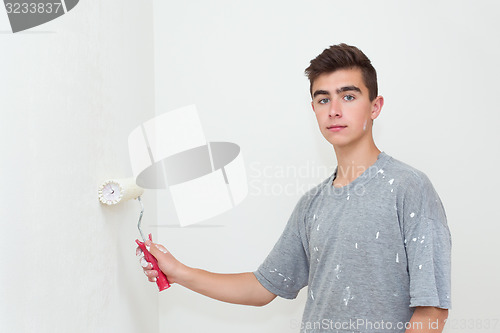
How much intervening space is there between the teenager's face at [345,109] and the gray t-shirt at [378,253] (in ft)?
Result: 0.29

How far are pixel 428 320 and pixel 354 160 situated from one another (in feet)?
1.31

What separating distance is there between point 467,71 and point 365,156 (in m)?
0.61

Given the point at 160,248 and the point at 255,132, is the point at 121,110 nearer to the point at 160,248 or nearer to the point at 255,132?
the point at 160,248

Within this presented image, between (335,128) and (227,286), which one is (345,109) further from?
(227,286)

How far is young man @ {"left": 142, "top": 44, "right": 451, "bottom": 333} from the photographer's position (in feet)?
3.44

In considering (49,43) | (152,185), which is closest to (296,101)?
(152,185)

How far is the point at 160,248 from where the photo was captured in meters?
1.16

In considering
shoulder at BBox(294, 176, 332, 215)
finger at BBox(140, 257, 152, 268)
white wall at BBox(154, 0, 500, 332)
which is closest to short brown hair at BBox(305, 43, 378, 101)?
shoulder at BBox(294, 176, 332, 215)

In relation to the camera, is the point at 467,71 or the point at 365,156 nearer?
the point at 365,156

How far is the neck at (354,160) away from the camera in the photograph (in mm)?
1218

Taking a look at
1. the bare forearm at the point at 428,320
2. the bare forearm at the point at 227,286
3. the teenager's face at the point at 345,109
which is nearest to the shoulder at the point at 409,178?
the teenager's face at the point at 345,109

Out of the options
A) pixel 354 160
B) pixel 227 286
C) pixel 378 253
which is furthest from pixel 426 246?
pixel 227 286

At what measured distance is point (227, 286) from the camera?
1.29 meters

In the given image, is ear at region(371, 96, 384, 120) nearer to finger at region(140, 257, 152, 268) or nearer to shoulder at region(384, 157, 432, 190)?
shoulder at region(384, 157, 432, 190)
